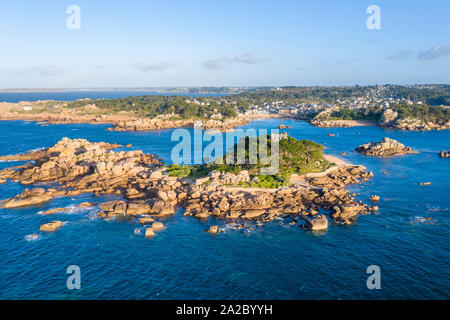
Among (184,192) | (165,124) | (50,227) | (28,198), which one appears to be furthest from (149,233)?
(165,124)

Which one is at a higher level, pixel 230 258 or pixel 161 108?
pixel 161 108

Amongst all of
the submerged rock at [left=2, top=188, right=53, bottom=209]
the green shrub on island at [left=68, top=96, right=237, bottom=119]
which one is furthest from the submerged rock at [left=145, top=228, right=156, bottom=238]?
the green shrub on island at [left=68, top=96, right=237, bottom=119]

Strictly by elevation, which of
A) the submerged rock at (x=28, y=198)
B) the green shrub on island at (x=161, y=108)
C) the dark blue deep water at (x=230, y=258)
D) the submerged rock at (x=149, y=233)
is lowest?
the dark blue deep water at (x=230, y=258)

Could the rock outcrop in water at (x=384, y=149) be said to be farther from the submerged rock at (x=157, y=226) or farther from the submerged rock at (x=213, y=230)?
the submerged rock at (x=157, y=226)

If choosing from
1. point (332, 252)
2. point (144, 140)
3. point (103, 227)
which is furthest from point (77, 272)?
point (144, 140)

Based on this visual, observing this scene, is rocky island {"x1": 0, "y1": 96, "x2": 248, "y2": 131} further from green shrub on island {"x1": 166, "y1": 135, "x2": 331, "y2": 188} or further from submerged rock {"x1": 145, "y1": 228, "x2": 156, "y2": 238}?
submerged rock {"x1": 145, "y1": 228, "x2": 156, "y2": 238}

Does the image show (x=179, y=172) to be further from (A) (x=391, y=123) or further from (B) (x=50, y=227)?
(A) (x=391, y=123)

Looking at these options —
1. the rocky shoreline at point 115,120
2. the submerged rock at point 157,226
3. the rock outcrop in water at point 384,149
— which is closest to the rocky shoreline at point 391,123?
the rocky shoreline at point 115,120
